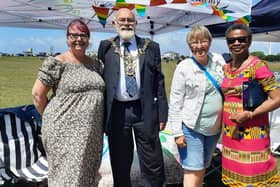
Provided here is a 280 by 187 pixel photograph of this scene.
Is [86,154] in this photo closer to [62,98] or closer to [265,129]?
[62,98]

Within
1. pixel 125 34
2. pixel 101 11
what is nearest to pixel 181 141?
pixel 125 34

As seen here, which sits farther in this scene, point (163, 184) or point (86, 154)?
point (163, 184)

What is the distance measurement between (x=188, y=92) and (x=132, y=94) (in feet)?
1.31

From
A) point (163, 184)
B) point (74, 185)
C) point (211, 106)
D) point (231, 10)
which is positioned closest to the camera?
point (211, 106)

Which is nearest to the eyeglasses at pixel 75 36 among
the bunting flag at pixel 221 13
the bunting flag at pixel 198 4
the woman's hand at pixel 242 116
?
the woman's hand at pixel 242 116

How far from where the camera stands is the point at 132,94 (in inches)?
103

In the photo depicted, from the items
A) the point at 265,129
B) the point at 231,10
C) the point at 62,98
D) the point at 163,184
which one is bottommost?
the point at 163,184

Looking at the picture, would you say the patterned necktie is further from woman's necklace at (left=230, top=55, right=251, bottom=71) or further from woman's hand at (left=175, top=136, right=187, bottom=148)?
woman's necklace at (left=230, top=55, right=251, bottom=71)

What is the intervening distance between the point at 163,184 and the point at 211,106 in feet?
2.56

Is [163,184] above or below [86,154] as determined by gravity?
below

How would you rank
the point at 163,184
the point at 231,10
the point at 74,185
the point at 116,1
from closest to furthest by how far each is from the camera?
the point at 74,185
the point at 163,184
the point at 116,1
the point at 231,10

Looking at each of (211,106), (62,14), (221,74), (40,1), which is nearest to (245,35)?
(221,74)

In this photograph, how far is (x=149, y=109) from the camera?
8.68ft

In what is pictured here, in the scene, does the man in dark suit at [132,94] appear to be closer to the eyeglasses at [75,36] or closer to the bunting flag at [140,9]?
the eyeglasses at [75,36]
